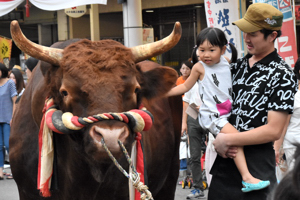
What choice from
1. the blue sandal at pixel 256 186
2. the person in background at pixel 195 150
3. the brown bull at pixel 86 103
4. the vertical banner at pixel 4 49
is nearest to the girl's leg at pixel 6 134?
the person in background at pixel 195 150

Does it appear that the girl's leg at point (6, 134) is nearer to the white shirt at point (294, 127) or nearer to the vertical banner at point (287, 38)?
the vertical banner at point (287, 38)

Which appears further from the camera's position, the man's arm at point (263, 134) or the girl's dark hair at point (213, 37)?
the girl's dark hair at point (213, 37)

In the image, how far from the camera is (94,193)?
376 cm

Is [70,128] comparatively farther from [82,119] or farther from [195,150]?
[195,150]

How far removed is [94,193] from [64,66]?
104 cm

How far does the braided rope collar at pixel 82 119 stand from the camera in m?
3.00

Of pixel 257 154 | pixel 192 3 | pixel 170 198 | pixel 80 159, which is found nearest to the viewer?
pixel 257 154

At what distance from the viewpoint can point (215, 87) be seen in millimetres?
3320

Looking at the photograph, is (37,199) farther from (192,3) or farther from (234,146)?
(192,3)

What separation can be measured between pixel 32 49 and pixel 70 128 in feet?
2.33

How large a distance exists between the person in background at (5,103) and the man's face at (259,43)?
713 cm

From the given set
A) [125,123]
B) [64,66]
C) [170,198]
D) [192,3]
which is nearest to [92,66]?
[64,66]

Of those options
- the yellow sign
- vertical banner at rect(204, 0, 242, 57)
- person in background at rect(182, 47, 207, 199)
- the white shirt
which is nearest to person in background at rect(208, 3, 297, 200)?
the white shirt

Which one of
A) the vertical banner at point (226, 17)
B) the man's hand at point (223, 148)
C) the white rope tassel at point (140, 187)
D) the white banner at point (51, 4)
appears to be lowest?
the white rope tassel at point (140, 187)
